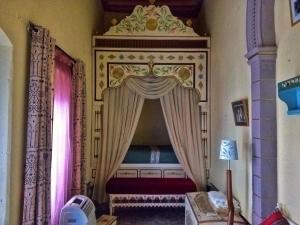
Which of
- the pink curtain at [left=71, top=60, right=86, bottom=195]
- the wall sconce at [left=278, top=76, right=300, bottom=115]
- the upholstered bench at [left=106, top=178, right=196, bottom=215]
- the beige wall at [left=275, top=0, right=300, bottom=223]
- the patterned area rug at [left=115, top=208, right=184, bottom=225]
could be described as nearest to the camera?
the wall sconce at [left=278, top=76, right=300, bottom=115]

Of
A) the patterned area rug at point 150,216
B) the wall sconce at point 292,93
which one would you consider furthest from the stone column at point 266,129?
the patterned area rug at point 150,216

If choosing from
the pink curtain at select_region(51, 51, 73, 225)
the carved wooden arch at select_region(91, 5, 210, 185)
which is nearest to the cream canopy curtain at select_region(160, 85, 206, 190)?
the carved wooden arch at select_region(91, 5, 210, 185)

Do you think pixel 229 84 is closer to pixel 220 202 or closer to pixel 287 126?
pixel 220 202

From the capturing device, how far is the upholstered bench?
4.64m

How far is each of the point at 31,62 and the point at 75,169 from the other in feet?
5.64

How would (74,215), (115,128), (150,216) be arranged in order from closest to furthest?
(74,215) → (150,216) → (115,128)

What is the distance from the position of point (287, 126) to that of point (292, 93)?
1.56ft

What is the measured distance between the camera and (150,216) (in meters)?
4.68

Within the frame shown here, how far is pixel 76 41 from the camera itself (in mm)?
4016

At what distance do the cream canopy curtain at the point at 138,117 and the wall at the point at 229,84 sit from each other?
10.9 inches

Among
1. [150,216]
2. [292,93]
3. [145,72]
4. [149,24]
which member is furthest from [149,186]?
[292,93]

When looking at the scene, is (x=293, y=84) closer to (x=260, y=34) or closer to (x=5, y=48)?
Answer: (x=260, y=34)

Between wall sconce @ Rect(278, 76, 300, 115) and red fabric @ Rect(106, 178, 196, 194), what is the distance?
2.89 metres

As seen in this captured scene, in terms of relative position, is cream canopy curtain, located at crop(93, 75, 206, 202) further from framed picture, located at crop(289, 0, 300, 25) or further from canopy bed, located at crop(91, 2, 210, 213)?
framed picture, located at crop(289, 0, 300, 25)
